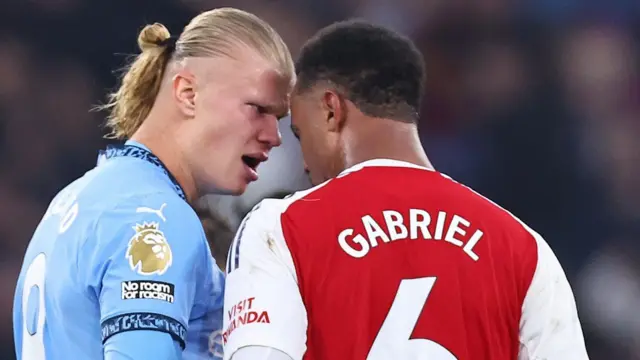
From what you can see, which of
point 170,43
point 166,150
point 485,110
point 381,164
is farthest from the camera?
point 485,110

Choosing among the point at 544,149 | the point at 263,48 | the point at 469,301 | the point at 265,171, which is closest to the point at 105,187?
the point at 263,48

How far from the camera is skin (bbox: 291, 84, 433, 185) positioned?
2.00m

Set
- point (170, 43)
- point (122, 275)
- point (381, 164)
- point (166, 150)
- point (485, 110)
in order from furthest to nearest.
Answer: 1. point (485, 110)
2. point (170, 43)
3. point (166, 150)
4. point (381, 164)
5. point (122, 275)

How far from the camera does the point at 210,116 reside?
2174mm

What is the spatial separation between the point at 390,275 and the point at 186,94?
666mm

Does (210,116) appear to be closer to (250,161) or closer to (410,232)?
(250,161)

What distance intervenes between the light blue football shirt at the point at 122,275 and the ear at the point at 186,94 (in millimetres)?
158

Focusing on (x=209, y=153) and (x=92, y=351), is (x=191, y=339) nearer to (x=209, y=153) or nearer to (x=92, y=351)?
(x=92, y=351)

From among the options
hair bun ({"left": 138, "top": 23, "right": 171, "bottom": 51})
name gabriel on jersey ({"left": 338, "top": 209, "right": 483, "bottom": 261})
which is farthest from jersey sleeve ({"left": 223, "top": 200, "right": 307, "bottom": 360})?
hair bun ({"left": 138, "top": 23, "right": 171, "bottom": 51})

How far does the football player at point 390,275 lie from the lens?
5.85ft

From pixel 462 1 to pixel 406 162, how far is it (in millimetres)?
3577

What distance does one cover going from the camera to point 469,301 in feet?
5.96

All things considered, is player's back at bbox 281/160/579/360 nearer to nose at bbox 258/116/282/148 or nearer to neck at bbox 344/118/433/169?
neck at bbox 344/118/433/169

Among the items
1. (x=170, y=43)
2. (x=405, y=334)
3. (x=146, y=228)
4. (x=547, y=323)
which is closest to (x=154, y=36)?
(x=170, y=43)
